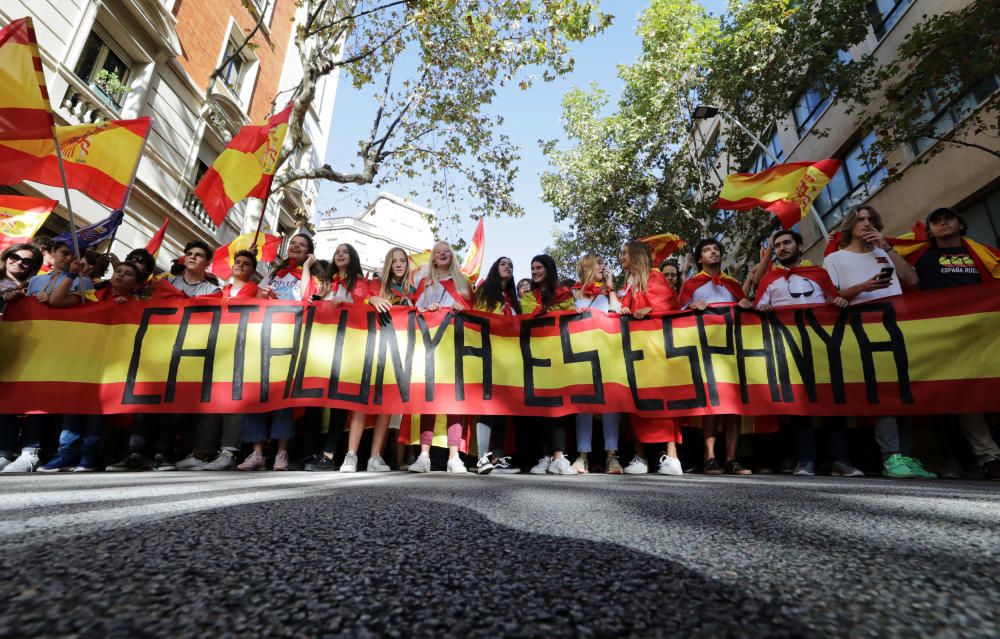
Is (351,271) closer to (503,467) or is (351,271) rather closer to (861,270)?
(503,467)

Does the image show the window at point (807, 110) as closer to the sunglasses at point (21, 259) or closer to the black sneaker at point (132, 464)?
the black sneaker at point (132, 464)

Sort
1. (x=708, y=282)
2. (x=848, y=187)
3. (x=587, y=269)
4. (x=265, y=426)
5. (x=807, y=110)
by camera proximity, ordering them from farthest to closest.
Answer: (x=807, y=110) → (x=848, y=187) → (x=587, y=269) → (x=708, y=282) → (x=265, y=426)

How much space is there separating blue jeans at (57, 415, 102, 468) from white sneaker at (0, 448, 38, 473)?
0.16m

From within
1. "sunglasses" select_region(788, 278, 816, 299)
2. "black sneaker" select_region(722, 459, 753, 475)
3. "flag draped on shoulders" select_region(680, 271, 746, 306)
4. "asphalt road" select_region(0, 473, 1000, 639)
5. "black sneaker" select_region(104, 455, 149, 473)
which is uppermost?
"flag draped on shoulders" select_region(680, 271, 746, 306)

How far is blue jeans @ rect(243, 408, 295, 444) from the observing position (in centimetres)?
398

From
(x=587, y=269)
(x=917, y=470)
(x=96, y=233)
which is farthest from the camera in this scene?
(x=96, y=233)

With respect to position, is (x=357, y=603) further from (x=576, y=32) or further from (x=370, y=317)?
(x=576, y=32)

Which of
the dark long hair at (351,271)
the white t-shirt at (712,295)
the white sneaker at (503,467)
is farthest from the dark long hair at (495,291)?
the white t-shirt at (712,295)

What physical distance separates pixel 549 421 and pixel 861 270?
2.91 metres

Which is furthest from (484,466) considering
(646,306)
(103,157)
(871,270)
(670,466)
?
(103,157)

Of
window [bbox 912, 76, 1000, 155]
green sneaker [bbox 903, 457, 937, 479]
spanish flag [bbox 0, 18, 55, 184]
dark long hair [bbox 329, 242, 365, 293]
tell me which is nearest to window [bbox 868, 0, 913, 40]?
window [bbox 912, 76, 1000, 155]

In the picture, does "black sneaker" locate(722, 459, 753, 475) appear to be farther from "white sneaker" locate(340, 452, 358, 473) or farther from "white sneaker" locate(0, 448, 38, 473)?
"white sneaker" locate(0, 448, 38, 473)

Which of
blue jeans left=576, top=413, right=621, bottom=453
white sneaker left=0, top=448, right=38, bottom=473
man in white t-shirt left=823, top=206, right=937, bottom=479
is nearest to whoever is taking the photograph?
man in white t-shirt left=823, top=206, right=937, bottom=479

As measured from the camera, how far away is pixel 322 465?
3990mm
